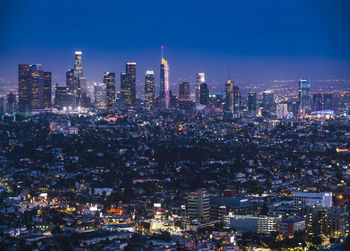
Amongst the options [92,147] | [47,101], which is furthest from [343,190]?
[47,101]

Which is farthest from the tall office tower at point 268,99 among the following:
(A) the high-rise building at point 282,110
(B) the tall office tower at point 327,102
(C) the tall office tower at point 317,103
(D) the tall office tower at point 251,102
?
(B) the tall office tower at point 327,102

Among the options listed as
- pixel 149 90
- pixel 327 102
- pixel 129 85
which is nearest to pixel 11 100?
pixel 129 85

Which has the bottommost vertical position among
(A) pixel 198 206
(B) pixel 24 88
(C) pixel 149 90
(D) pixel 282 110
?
(A) pixel 198 206

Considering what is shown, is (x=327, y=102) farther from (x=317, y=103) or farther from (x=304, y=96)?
(x=304, y=96)

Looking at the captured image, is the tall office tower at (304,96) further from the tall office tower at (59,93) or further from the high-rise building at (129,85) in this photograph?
the tall office tower at (59,93)

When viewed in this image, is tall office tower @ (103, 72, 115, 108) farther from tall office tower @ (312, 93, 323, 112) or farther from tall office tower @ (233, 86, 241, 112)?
tall office tower @ (312, 93, 323, 112)
